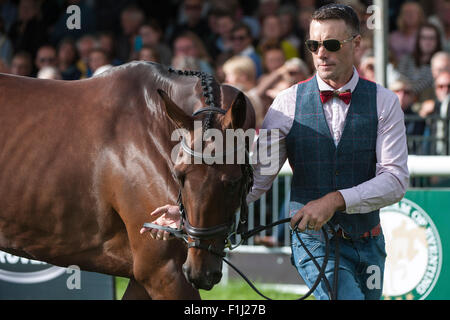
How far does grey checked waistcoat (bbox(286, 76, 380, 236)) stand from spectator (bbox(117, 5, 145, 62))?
697 cm

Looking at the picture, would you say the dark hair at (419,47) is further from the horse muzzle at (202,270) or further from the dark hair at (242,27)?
the horse muzzle at (202,270)

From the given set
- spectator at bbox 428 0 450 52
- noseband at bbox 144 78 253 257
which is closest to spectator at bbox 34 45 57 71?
spectator at bbox 428 0 450 52

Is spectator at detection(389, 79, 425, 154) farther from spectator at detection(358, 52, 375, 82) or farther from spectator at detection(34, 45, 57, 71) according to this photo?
spectator at detection(34, 45, 57, 71)

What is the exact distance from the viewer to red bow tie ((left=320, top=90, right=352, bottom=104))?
11.0 ft

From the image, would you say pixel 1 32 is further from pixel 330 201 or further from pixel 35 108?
pixel 330 201

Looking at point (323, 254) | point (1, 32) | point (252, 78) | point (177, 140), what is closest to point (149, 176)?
point (177, 140)

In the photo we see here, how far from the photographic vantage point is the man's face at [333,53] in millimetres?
3324

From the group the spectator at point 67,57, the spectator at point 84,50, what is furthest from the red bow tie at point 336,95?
the spectator at point 67,57

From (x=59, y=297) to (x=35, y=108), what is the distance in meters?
2.20

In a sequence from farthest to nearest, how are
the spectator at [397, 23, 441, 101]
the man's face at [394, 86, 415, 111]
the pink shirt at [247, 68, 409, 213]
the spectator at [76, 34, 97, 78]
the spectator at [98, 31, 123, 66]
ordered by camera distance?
the spectator at [76, 34, 97, 78] < the spectator at [98, 31, 123, 66] < the spectator at [397, 23, 441, 101] < the man's face at [394, 86, 415, 111] < the pink shirt at [247, 68, 409, 213]

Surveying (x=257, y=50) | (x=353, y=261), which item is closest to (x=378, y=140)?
(x=353, y=261)

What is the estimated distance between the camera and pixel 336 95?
3.39 metres

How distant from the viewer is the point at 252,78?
7.53 m

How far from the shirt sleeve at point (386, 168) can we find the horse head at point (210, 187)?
50 cm
